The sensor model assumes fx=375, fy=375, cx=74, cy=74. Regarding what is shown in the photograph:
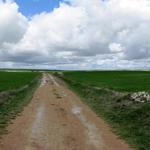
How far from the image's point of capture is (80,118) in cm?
2114

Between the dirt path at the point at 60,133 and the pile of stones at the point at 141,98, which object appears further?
the pile of stones at the point at 141,98

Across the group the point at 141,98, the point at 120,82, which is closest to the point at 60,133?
the point at 141,98

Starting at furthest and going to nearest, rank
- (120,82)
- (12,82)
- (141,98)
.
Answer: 1. (12,82)
2. (120,82)
3. (141,98)

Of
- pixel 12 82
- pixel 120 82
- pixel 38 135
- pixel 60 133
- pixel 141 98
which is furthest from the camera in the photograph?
pixel 12 82

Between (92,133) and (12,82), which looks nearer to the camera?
(92,133)

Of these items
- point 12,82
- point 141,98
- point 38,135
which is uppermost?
point 141,98

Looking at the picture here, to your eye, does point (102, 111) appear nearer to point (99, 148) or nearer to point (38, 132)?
point (38, 132)

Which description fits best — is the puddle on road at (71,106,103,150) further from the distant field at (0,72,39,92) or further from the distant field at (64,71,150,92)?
the distant field at (0,72,39,92)

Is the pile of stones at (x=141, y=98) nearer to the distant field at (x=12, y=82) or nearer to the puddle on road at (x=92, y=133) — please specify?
the puddle on road at (x=92, y=133)

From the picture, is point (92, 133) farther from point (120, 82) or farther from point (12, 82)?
point (12, 82)

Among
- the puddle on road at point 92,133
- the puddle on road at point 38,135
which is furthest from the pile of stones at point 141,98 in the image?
the puddle on road at point 38,135

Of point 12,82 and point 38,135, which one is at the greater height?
point 38,135

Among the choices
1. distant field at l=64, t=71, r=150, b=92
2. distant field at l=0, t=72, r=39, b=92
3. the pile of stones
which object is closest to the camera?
the pile of stones

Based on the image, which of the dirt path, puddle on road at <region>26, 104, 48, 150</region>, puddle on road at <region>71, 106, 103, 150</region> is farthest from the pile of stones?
puddle on road at <region>26, 104, 48, 150</region>
